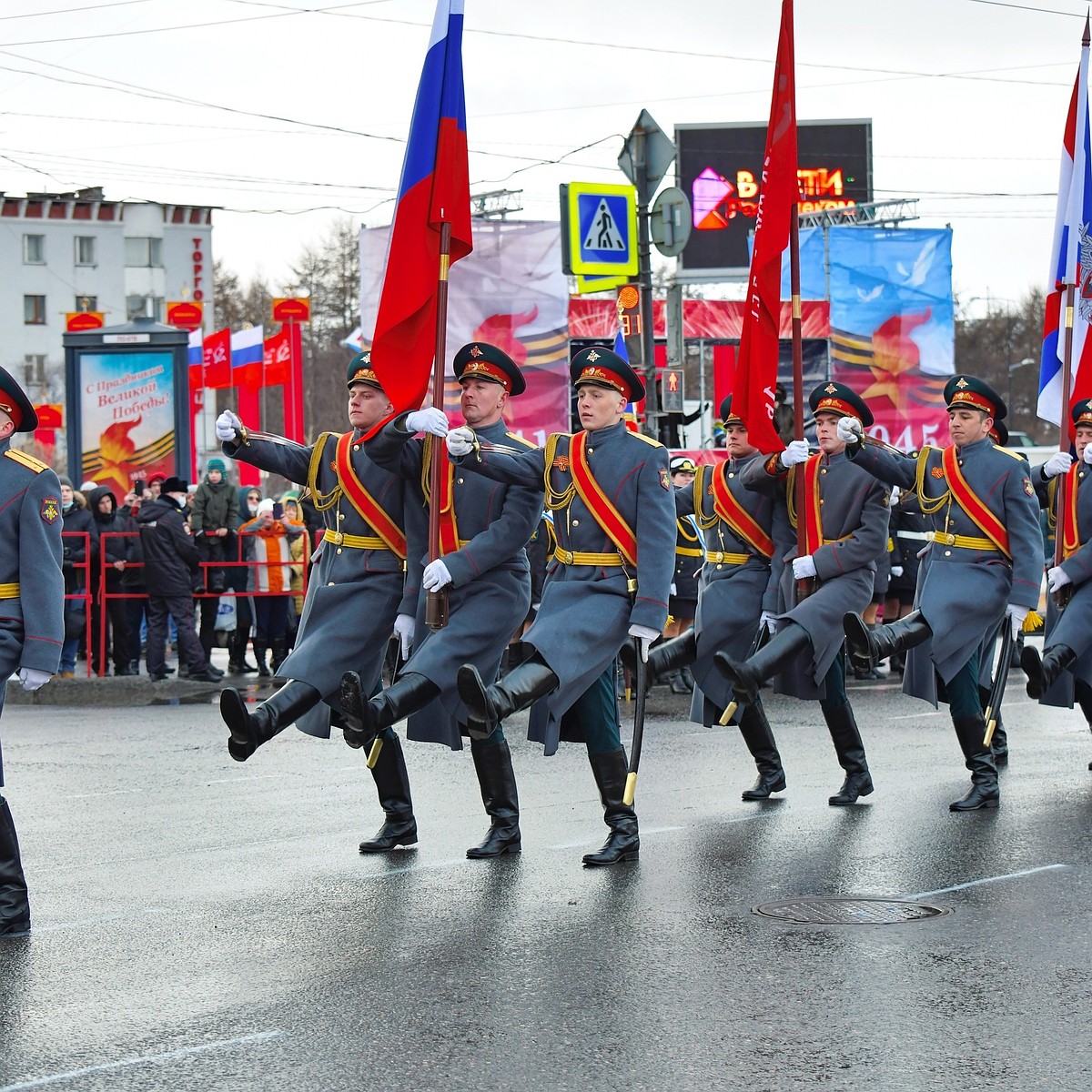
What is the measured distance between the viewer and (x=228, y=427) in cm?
761

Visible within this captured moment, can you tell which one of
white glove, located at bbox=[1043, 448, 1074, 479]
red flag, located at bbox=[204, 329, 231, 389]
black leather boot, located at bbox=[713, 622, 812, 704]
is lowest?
black leather boot, located at bbox=[713, 622, 812, 704]

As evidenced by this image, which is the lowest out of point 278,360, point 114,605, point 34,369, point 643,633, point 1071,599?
point 114,605

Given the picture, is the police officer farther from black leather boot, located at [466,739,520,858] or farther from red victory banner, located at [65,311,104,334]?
red victory banner, located at [65,311,104,334]

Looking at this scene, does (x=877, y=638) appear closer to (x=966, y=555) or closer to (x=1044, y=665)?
(x=966, y=555)

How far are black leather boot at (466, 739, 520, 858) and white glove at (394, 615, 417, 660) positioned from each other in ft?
1.68

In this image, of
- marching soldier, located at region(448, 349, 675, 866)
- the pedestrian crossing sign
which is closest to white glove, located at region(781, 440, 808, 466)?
marching soldier, located at region(448, 349, 675, 866)

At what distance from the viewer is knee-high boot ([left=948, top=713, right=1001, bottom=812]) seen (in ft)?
28.5

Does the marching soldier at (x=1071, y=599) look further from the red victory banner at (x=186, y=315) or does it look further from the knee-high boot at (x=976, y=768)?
the red victory banner at (x=186, y=315)

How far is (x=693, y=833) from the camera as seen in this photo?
26.5ft

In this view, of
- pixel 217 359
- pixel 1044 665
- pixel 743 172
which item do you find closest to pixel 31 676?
pixel 1044 665

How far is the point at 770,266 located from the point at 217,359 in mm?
26749

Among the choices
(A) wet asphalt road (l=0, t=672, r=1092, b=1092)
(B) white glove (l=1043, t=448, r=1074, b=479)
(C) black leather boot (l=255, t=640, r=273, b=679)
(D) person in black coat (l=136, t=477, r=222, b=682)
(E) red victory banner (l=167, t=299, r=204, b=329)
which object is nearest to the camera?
(A) wet asphalt road (l=0, t=672, r=1092, b=1092)

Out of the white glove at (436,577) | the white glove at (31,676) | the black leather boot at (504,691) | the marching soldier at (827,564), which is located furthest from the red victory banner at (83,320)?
the white glove at (31,676)

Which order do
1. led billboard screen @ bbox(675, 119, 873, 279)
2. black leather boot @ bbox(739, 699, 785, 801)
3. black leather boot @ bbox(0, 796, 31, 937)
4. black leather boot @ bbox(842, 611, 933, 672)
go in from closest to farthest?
black leather boot @ bbox(0, 796, 31, 937)
black leather boot @ bbox(842, 611, 933, 672)
black leather boot @ bbox(739, 699, 785, 801)
led billboard screen @ bbox(675, 119, 873, 279)
